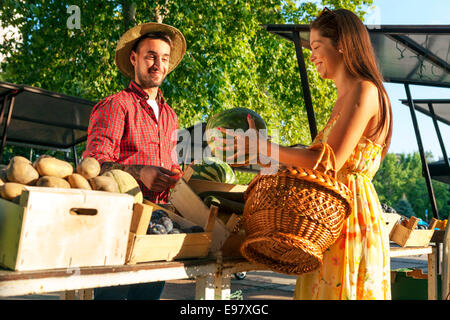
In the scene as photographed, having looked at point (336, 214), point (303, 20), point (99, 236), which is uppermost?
point (303, 20)

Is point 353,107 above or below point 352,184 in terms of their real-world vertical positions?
above

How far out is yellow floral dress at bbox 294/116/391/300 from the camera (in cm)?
203

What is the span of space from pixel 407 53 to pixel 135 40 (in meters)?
3.39

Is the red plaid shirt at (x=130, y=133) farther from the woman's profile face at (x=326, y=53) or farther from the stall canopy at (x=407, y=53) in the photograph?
the stall canopy at (x=407, y=53)

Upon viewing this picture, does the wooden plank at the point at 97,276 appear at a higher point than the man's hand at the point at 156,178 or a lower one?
lower

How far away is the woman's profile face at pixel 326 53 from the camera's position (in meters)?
2.16

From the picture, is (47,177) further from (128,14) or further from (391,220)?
(128,14)

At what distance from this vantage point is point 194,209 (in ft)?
7.35

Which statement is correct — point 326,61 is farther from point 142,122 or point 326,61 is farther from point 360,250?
point 142,122

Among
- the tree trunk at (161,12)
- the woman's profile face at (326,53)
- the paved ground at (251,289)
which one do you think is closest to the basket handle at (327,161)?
the woman's profile face at (326,53)

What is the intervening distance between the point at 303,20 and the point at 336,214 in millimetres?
14986

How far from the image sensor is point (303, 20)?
15.9 meters

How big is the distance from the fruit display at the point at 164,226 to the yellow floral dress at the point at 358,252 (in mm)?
563
